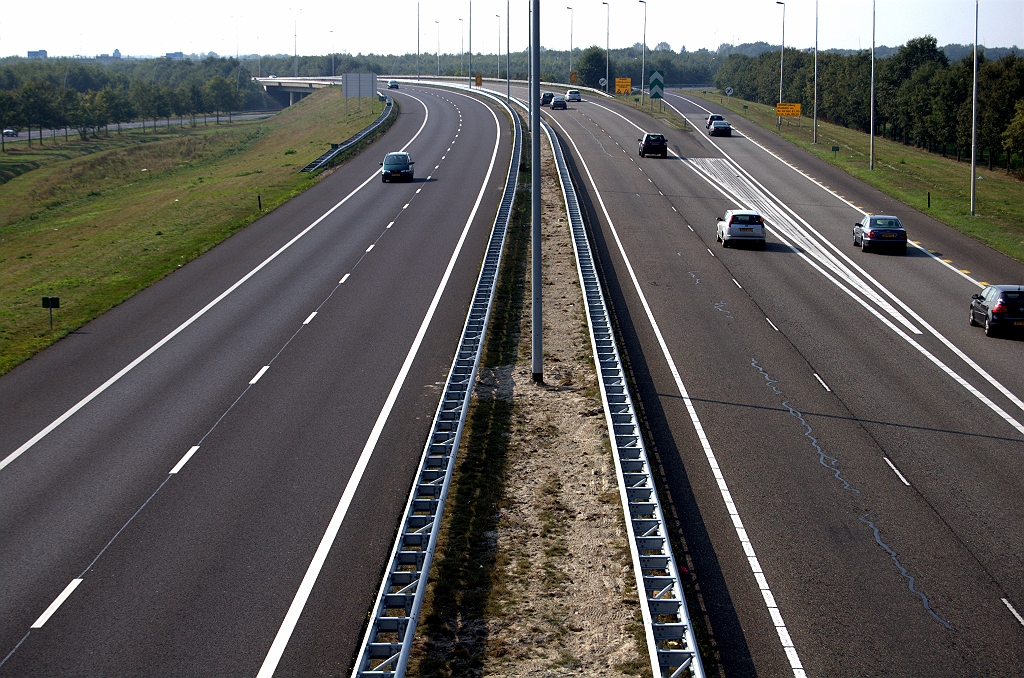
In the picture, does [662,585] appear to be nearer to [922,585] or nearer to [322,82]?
[922,585]

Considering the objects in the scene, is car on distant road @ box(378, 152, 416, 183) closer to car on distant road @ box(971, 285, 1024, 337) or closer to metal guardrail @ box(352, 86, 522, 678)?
metal guardrail @ box(352, 86, 522, 678)

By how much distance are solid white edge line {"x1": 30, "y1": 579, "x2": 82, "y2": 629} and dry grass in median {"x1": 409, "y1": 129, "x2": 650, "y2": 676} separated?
4.77 m

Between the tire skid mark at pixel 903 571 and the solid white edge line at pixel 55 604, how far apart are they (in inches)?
441

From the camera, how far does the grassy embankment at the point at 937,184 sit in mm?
42875

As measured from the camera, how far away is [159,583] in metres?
13.4

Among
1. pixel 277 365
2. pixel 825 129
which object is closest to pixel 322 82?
pixel 825 129

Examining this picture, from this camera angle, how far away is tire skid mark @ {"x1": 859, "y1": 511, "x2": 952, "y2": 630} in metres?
12.5

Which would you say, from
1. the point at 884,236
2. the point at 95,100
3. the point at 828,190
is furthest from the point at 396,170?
the point at 95,100

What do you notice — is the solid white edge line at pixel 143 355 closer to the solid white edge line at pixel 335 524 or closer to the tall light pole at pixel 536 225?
the solid white edge line at pixel 335 524

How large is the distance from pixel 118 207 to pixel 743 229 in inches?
1422

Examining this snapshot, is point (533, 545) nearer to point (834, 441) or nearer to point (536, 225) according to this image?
point (834, 441)

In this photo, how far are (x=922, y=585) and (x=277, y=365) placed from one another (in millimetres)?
15507

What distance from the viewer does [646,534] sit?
13.7 m

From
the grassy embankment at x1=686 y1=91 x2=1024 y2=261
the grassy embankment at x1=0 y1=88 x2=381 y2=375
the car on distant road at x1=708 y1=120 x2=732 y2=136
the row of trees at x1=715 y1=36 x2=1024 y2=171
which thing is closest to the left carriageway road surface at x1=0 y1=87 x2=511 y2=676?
the grassy embankment at x1=0 y1=88 x2=381 y2=375
